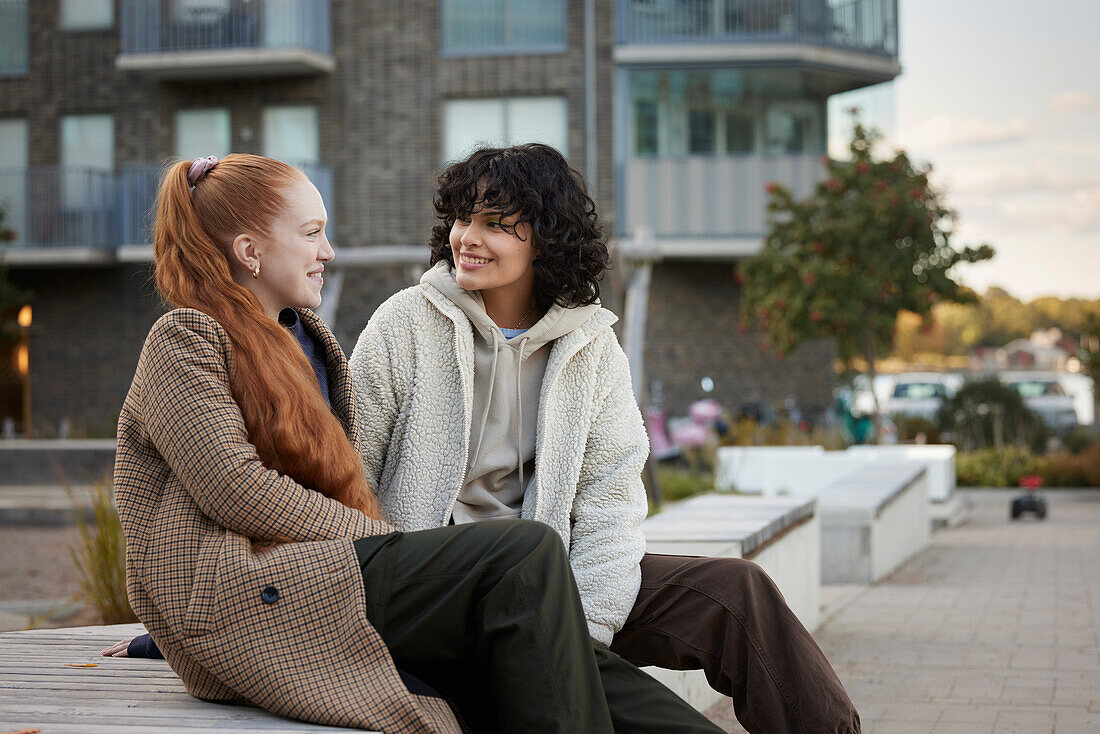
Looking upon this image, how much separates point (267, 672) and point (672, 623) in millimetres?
1064

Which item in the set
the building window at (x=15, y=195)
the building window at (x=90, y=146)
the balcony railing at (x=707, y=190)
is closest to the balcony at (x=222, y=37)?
the building window at (x=90, y=146)

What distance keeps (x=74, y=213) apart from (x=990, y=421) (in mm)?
15333

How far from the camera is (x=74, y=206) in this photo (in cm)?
2153

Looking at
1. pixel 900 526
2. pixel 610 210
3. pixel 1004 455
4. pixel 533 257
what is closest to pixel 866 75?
pixel 610 210

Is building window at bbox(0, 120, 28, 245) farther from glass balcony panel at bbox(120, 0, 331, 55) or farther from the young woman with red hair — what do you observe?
the young woman with red hair

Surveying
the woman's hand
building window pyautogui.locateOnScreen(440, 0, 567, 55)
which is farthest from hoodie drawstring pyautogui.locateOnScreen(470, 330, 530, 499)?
building window pyautogui.locateOnScreen(440, 0, 567, 55)

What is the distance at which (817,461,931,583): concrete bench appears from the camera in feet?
26.8

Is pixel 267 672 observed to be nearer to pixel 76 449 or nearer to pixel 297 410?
pixel 297 410

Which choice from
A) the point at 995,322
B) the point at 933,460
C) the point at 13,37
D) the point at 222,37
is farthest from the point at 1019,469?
the point at 995,322

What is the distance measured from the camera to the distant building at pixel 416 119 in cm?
2034

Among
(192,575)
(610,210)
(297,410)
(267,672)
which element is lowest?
(267,672)

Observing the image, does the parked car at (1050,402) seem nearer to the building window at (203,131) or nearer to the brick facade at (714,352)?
the brick facade at (714,352)

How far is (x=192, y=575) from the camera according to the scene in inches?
96.9

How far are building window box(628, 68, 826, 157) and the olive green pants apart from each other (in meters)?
18.6
